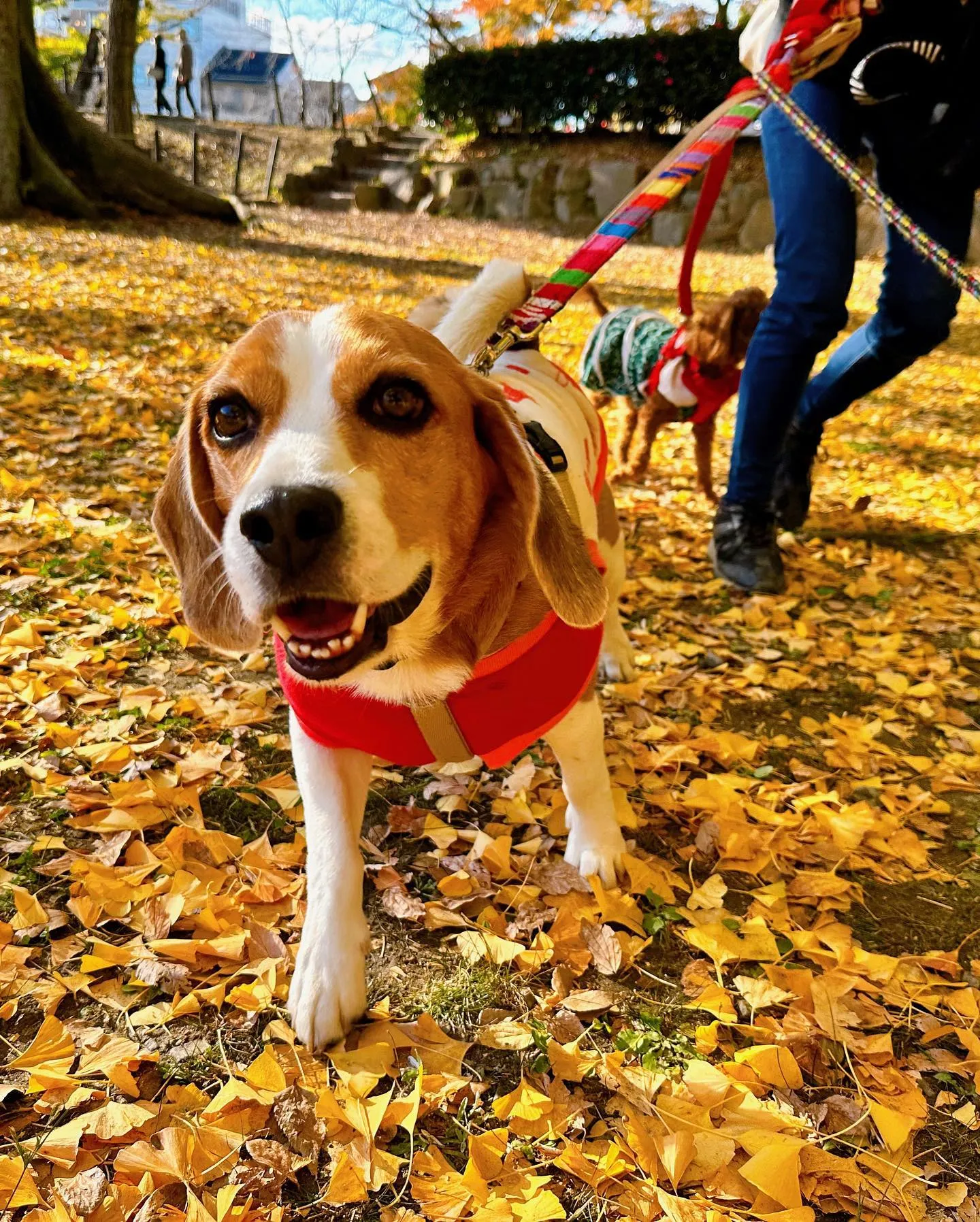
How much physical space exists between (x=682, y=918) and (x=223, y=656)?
188 centimetres

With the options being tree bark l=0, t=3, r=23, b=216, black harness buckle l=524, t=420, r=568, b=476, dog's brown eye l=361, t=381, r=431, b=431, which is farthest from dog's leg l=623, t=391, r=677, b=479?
tree bark l=0, t=3, r=23, b=216

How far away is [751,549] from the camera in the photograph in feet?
12.7

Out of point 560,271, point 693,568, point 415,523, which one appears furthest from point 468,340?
point 693,568

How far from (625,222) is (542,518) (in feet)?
3.75

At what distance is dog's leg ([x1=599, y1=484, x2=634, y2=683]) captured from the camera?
303cm

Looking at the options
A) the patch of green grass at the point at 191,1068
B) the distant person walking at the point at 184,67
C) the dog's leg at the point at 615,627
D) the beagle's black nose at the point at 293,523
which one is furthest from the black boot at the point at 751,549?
the distant person walking at the point at 184,67

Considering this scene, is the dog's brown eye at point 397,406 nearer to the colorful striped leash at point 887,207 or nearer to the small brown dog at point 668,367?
the colorful striped leash at point 887,207

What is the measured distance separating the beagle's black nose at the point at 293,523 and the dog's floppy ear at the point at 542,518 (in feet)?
1.58

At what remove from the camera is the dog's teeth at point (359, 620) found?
4.87ft

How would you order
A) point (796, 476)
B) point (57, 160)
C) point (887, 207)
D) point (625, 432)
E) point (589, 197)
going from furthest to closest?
point (589, 197)
point (57, 160)
point (625, 432)
point (796, 476)
point (887, 207)

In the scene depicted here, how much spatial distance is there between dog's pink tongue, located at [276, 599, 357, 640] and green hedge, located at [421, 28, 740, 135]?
66.1 ft

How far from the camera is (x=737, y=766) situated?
271cm

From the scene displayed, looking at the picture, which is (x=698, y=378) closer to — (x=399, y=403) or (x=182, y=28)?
(x=399, y=403)

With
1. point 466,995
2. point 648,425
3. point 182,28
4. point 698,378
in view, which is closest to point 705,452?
point 648,425
